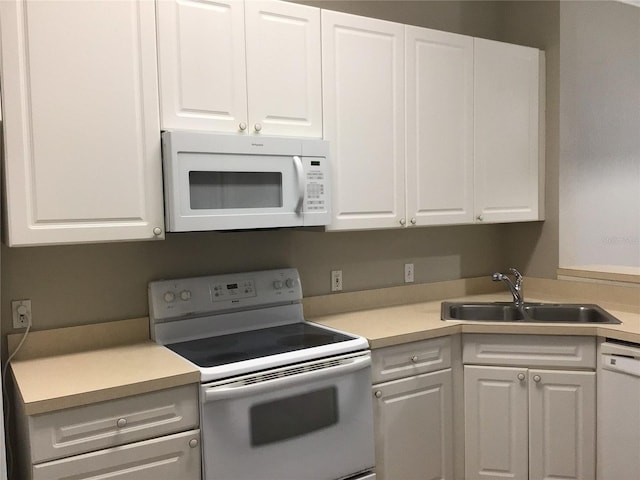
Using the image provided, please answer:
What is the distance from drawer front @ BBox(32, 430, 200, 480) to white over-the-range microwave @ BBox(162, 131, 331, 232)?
74 cm

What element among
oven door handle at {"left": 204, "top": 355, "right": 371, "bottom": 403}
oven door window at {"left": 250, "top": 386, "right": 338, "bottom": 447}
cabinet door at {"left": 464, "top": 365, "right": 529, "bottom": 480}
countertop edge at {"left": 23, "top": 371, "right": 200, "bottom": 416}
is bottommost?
cabinet door at {"left": 464, "top": 365, "right": 529, "bottom": 480}

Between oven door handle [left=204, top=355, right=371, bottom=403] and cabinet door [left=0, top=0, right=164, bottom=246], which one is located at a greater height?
cabinet door [left=0, top=0, right=164, bottom=246]

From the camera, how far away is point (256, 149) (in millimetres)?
2283

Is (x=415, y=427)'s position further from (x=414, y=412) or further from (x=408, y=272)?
(x=408, y=272)

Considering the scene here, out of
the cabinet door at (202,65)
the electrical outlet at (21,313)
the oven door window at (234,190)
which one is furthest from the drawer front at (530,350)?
the electrical outlet at (21,313)

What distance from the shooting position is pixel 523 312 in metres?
3.00

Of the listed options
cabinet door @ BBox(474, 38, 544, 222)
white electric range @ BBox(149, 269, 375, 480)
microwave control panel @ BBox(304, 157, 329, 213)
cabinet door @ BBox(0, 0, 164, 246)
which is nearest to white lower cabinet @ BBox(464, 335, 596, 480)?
white electric range @ BBox(149, 269, 375, 480)

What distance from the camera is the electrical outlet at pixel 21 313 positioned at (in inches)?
87.7

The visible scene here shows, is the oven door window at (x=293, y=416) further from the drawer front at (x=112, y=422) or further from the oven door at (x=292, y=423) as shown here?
the drawer front at (x=112, y=422)

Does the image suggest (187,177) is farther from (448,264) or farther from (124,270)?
(448,264)

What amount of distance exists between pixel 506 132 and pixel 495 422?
1459 mm

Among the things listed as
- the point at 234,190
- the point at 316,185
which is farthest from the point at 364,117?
the point at 234,190

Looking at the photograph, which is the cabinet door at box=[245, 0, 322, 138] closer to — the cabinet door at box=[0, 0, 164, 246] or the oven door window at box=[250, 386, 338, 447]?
the cabinet door at box=[0, 0, 164, 246]

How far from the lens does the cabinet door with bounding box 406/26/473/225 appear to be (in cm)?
280
